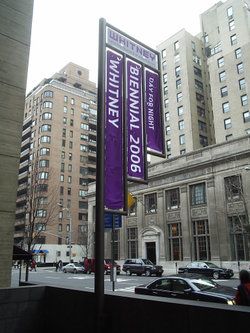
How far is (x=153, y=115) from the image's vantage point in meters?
8.16

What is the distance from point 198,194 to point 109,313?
40.6 meters

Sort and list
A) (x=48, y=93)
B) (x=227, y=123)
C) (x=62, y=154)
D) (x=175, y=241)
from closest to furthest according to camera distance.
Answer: (x=175, y=241)
(x=227, y=123)
(x=62, y=154)
(x=48, y=93)

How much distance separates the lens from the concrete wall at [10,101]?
7.98 m

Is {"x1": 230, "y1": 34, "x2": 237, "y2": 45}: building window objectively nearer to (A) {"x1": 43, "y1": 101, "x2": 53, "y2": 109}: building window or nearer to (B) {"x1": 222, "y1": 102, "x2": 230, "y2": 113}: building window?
(B) {"x1": 222, "y1": 102, "x2": 230, "y2": 113}: building window

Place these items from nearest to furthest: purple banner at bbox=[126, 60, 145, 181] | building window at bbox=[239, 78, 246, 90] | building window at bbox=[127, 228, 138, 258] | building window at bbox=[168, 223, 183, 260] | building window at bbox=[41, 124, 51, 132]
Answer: purple banner at bbox=[126, 60, 145, 181]
building window at bbox=[168, 223, 183, 260]
building window at bbox=[127, 228, 138, 258]
building window at bbox=[239, 78, 246, 90]
building window at bbox=[41, 124, 51, 132]

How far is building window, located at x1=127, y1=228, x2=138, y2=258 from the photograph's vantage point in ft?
173

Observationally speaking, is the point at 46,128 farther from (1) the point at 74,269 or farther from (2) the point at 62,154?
(1) the point at 74,269

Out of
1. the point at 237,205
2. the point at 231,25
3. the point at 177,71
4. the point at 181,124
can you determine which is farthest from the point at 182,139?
the point at 237,205

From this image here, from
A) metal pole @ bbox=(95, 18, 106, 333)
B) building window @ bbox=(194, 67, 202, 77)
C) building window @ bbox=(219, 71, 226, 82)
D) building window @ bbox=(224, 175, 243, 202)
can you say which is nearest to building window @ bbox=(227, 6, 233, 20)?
building window @ bbox=(219, 71, 226, 82)

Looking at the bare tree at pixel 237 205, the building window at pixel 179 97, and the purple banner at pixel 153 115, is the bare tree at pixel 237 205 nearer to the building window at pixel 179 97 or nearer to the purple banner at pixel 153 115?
the building window at pixel 179 97

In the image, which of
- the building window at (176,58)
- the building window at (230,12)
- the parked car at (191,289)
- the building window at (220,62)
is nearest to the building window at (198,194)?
the building window at (220,62)

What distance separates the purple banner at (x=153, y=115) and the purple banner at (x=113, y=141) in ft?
2.99

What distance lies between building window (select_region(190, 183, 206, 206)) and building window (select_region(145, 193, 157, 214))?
22.1 feet

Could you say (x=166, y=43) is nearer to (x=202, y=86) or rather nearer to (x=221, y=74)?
(x=202, y=86)
